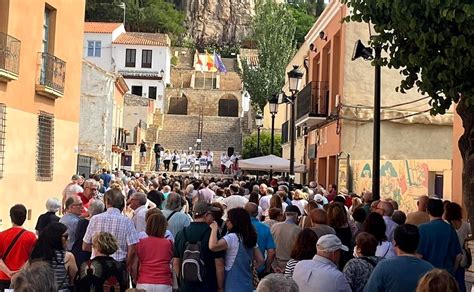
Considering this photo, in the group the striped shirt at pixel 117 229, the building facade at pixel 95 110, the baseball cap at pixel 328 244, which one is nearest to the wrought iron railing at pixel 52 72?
the striped shirt at pixel 117 229

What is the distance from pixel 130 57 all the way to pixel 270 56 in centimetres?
1379

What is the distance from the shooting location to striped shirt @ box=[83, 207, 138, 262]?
818 centimetres

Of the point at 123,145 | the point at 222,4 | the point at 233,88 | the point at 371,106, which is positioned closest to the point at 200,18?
the point at 222,4

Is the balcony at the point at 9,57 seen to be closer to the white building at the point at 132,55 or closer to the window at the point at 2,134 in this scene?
the window at the point at 2,134

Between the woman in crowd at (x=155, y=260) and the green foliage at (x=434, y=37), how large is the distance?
3.17m

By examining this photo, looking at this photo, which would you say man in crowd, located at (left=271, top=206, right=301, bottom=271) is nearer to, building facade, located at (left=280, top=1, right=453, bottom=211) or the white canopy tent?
building facade, located at (left=280, top=1, right=453, bottom=211)

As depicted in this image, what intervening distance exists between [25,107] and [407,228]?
13606mm

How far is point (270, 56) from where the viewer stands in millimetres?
73688

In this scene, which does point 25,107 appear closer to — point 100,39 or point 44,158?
point 44,158

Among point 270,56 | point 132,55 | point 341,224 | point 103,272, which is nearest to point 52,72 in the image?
point 341,224

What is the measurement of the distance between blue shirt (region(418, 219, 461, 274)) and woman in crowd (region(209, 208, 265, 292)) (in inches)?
73.4

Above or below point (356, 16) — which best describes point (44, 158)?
below

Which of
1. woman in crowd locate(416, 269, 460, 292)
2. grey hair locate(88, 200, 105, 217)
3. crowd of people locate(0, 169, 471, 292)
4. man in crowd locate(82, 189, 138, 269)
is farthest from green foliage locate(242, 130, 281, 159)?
woman in crowd locate(416, 269, 460, 292)

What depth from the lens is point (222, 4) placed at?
10419 cm
